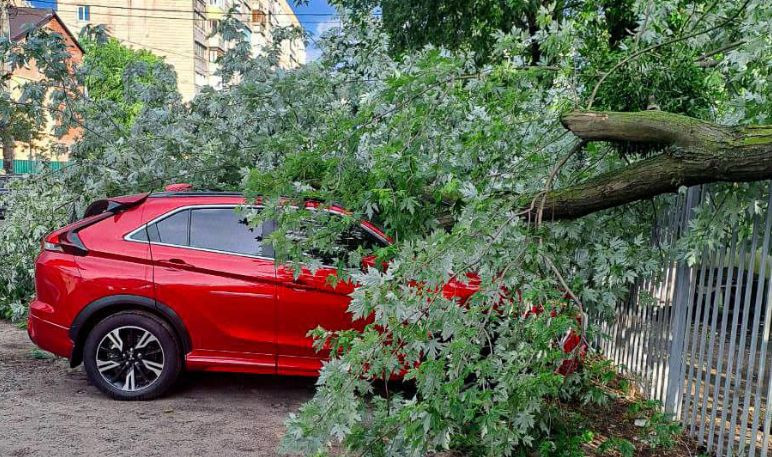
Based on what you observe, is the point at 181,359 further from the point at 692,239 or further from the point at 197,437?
the point at 692,239

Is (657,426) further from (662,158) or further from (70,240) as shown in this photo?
(70,240)

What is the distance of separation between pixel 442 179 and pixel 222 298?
1.97 m

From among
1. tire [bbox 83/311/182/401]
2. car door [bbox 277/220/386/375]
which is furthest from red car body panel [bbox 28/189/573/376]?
tire [bbox 83/311/182/401]

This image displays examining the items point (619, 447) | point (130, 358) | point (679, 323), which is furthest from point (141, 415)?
point (679, 323)

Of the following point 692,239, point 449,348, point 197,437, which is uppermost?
point 692,239

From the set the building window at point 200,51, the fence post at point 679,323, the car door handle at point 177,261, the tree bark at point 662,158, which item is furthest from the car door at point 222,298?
the building window at point 200,51

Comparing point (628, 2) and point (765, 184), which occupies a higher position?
point (628, 2)

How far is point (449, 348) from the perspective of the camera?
3193mm

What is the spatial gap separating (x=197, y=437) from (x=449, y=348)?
2.27 metres

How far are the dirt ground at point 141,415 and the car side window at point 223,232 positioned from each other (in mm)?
1261

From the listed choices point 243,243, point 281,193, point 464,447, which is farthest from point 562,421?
point 243,243

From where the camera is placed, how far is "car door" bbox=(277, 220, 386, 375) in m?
5.13

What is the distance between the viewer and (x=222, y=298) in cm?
516

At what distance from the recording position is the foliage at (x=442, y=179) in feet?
10.6
